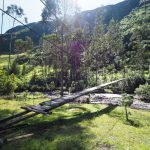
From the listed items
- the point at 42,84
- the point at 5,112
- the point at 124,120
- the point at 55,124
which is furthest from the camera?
the point at 42,84

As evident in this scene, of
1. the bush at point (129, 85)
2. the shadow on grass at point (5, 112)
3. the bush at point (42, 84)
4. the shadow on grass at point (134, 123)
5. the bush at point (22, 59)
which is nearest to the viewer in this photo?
the shadow on grass at point (134, 123)

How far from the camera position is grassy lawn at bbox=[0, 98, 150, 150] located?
16750 mm

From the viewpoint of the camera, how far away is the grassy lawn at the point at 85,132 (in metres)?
16.8

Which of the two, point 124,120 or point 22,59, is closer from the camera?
point 124,120

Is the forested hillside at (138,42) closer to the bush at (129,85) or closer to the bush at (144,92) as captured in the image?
the bush at (129,85)

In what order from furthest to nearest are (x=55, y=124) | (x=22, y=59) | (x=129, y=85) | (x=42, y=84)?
(x=22, y=59) → (x=42, y=84) → (x=129, y=85) → (x=55, y=124)

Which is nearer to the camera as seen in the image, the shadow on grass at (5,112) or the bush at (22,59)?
the shadow on grass at (5,112)

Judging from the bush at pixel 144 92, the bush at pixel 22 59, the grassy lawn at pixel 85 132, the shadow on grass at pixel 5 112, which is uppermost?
the bush at pixel 22 59

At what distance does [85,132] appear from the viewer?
1928 cm

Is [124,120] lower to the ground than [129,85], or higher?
lower

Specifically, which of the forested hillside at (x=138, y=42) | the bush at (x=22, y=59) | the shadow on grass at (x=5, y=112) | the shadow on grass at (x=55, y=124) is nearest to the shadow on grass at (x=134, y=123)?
the shadow on grass at (x=55, y=124)

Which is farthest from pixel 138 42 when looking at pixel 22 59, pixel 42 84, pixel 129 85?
pixel 22 59

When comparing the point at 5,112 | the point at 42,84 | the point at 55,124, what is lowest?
the point at 55,124

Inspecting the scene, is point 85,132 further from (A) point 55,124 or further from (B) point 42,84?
(B) point 42,84
